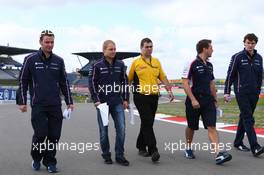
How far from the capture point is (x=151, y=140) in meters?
6.21

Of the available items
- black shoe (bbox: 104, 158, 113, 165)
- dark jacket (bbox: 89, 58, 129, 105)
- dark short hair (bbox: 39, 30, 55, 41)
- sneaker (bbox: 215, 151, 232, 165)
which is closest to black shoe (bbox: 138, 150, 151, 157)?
black shoe (bbox: 104, 158, 113, 165)

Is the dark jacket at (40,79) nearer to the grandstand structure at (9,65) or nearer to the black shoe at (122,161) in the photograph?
the black shoe at (122,161)

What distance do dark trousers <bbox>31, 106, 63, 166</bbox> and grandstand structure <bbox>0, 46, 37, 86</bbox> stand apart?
55.1 m

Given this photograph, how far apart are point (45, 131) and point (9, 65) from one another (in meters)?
63.4

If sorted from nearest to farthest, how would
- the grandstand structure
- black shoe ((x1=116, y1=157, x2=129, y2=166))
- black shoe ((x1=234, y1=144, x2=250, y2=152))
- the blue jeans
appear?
1. black shoe ((x1=116, y1=157, x2=129, y2=166))
2. the blue jeans
3. black shoe ((x1=234, y1=144, x2=250, y2=152))
4. the grandstand structure

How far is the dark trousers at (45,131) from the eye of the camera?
5469 mm

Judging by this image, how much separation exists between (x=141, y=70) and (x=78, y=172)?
1.78m

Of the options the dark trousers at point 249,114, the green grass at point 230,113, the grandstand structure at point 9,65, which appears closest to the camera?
the dark trousers at point 249,114

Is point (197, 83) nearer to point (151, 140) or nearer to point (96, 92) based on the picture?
point (151, 140)

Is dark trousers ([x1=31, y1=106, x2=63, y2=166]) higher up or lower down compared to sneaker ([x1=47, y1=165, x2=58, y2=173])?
higher up

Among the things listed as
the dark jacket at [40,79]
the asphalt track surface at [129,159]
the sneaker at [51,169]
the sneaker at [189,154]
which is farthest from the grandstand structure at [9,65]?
the sneaker at [51,169]

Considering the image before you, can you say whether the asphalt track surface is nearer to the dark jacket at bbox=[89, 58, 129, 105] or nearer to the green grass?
the dark jacket at bbox=[89, 58, 129, 105]

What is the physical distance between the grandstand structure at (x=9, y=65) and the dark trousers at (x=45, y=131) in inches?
2171

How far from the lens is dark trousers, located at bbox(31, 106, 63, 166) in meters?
5.47
